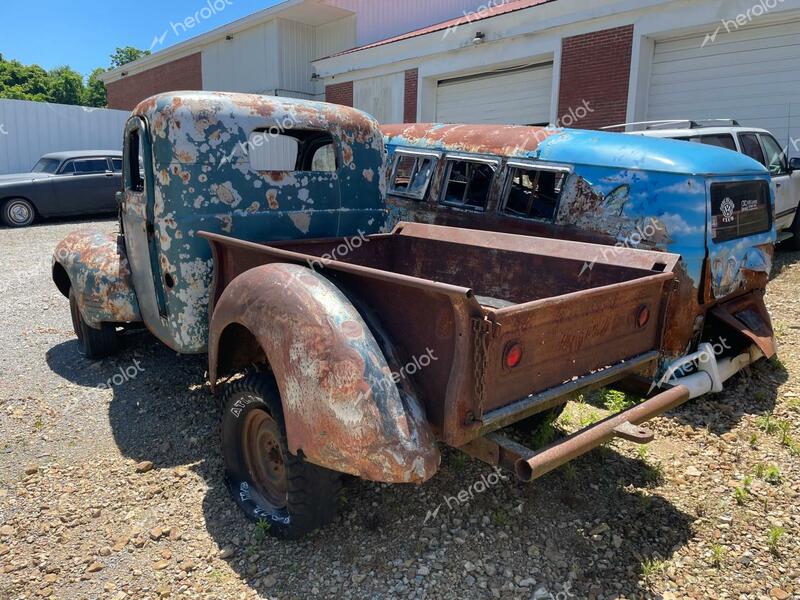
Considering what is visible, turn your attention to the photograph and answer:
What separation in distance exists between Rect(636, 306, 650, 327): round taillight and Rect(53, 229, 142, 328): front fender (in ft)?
10.9

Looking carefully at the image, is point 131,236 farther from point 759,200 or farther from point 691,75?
point 691,75

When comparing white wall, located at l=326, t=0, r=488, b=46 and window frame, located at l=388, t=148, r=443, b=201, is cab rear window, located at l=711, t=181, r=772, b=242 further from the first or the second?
white wall, located at l=326, t=0, r=488, b=46

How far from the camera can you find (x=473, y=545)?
2.85 metres

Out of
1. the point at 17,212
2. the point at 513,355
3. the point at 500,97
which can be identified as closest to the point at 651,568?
the point at 513,355

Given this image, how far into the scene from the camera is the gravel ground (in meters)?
2.64

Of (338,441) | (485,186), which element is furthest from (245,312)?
(485,186)

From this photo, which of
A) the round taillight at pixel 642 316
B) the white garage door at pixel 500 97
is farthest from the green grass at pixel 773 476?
the white garage door at pixel 500 97

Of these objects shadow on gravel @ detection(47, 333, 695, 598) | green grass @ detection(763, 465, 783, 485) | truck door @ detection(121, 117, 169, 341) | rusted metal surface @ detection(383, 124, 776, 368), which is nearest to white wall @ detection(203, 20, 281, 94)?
rusted metal surface @ detection(383, 124, 776, 368)

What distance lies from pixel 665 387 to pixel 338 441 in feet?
5.67

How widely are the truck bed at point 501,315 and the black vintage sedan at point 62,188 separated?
40.3ft

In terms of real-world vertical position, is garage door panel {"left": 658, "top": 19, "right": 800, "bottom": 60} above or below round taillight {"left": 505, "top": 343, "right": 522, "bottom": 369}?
above

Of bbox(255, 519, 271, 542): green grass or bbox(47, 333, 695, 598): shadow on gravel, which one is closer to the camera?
bbox(47, 333, 695, 598): shadow on gravel

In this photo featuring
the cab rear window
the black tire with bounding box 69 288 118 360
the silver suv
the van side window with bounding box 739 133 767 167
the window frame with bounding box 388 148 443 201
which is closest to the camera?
the cab rear window

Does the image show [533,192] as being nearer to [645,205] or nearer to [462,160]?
[462,160]
